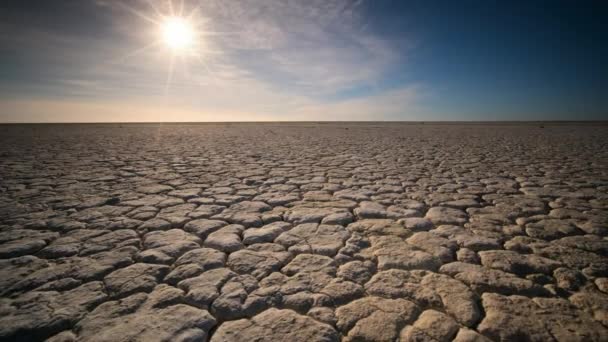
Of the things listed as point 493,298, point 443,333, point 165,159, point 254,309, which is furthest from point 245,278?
point 165,159

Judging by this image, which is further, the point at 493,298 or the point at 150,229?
the point at 150,229

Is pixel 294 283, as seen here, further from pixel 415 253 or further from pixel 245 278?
pixel 415 253

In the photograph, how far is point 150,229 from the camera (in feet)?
7.02

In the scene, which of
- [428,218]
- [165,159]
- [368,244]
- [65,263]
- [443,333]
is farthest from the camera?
[165,159]

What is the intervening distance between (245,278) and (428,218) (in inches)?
62.9

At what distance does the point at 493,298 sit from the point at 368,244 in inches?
28.9

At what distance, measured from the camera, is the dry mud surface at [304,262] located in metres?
1.18

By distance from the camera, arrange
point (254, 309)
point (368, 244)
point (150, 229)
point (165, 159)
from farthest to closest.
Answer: point (165, 159) < point (150, 229) < point (368, 244) < point (254, 309)

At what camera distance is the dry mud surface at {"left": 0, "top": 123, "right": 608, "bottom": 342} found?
1179 mm

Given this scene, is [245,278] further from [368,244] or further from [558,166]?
[558,166]

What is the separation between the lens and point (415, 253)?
175 cm

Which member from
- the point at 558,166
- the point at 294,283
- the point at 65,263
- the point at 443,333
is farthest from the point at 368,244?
the point at 558,166

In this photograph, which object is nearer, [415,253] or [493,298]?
[493,298]

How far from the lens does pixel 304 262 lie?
5.47ft
